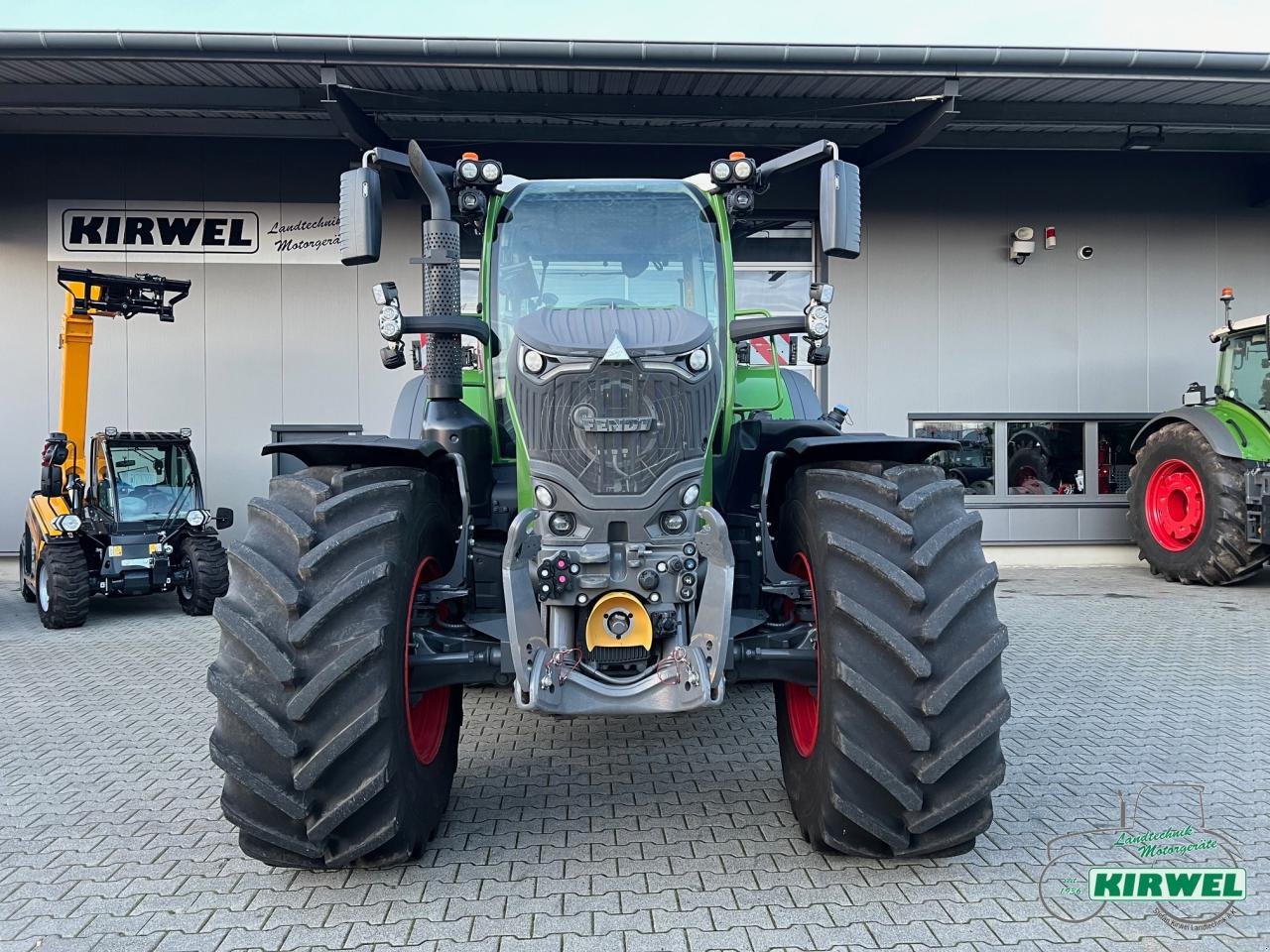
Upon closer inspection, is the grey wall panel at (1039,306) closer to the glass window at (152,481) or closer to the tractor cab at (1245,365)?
the tractor cab at (1245,365)

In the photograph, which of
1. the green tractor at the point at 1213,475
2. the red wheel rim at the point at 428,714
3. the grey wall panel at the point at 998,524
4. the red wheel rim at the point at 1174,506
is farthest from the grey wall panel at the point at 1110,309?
the red wheel rim at the point at 428,714

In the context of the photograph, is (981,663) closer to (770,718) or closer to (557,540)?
(557,540)

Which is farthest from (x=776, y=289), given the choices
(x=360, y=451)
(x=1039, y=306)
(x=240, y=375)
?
(x=360, y=451)

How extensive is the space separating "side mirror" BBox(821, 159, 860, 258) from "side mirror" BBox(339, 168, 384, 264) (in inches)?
66.9

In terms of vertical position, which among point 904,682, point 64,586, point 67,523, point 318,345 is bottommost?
point 64,586

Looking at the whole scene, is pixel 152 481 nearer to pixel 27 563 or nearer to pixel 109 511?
pixel 109 511

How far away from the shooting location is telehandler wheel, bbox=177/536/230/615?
8.03 metres

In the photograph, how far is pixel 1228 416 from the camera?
947cm

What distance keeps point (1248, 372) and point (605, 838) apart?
965cm

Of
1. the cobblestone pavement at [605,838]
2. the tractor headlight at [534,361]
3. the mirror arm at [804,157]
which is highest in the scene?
the mirror arm at [804,157]

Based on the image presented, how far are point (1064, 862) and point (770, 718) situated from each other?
193cm

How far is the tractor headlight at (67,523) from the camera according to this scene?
7.74 metres

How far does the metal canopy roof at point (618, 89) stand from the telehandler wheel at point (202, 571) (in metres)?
4.30

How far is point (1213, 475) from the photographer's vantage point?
9.02m
